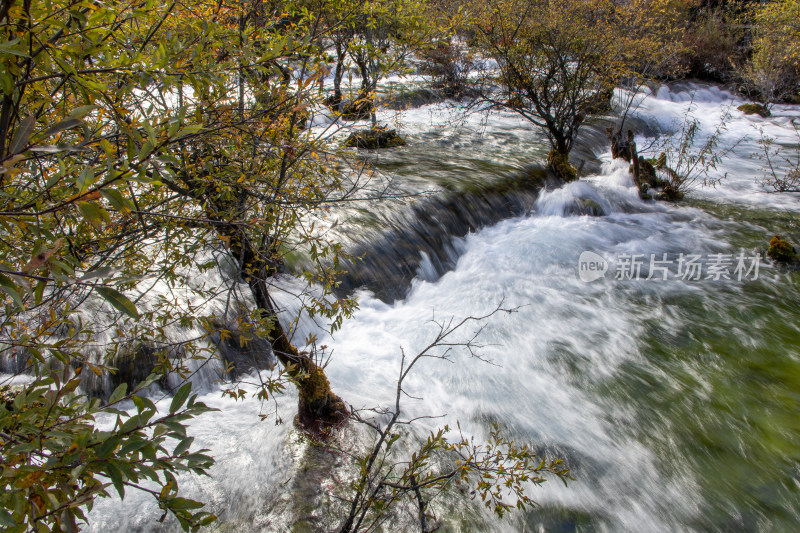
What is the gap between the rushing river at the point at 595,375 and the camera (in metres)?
3.93

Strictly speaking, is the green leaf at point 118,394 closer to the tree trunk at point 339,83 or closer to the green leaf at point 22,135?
the green leaf at point 22,135

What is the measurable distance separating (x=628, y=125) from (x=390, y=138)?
32.7 feet

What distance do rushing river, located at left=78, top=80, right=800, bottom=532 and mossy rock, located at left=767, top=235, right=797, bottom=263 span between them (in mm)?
283

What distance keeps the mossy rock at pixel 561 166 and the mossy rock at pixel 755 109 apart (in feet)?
45.5

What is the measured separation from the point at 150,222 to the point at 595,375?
5.19 metres

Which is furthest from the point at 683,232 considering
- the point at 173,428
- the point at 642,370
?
the point at 173,428

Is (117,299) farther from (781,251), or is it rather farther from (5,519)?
(781,251)

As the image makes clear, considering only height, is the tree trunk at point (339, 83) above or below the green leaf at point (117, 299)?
above

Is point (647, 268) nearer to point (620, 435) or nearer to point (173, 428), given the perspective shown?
point (620, 435)

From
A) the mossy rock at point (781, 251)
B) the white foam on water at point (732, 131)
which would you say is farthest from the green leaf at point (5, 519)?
the white foam on water at point (732, 131)

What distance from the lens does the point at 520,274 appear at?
8133mm

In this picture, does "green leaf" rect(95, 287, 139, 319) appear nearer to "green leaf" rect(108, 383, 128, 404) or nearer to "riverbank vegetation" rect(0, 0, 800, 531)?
"riverbank vegetation" rect(0, 0, 800, 531)

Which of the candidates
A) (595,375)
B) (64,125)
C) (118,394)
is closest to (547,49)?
(595,375)

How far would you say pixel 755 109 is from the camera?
65.1 feet
